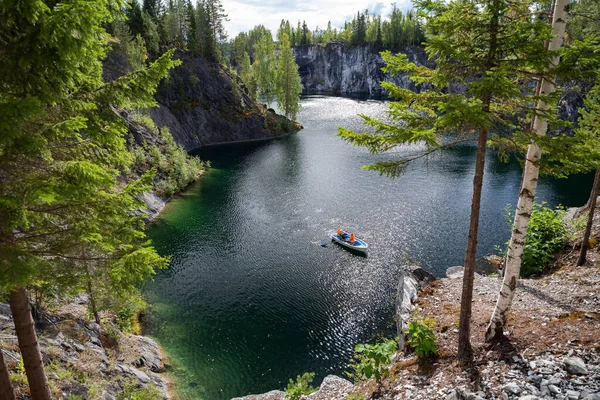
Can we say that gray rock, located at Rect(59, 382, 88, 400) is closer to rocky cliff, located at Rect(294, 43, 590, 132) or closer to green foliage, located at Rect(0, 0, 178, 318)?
green foliage, located at Rect(0, 0, 178, 318)

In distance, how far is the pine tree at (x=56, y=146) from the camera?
599cm

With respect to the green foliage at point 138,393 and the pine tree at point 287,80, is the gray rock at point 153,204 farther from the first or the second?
the pine tree at point 287,80

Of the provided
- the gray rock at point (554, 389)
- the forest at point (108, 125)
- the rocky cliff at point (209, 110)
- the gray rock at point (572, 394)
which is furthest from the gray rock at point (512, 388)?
the rocky cliff at point (209, 110)

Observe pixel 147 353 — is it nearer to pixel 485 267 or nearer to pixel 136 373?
pixel 136 373

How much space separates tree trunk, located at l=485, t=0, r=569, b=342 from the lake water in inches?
109

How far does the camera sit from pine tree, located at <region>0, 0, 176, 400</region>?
5988mm

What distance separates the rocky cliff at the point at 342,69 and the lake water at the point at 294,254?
9818 centimetres

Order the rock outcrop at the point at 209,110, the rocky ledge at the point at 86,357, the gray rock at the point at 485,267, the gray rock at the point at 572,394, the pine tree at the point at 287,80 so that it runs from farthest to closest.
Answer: the pine tree at the point at 287,80 < the rock outcrop at the point at 209,110 < the gray rock at the point at 485,267 < the rocky ledge at the point at 86,357 < the gray rock at the point at 572,394

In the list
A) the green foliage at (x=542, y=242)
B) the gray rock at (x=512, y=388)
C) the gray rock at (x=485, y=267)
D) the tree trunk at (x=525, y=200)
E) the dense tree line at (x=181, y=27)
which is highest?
the dense tree line at (x=181, y=27)

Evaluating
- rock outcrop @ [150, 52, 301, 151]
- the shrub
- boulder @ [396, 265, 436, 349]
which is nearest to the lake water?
boulder @ [396, 265, 436, 349]

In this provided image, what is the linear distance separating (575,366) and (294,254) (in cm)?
2442

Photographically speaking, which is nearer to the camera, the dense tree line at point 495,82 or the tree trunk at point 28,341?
the dense tree line at point 495,82

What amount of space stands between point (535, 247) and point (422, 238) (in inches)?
546

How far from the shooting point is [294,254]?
3169 centimetres
